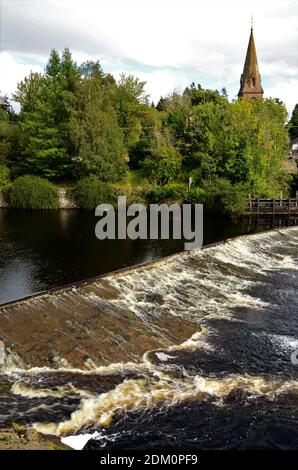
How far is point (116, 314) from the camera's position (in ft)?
53.0

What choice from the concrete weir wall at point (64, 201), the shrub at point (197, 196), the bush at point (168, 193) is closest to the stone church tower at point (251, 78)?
the bush at point (168, 193)

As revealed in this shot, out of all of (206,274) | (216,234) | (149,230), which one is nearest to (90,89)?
(149,230)

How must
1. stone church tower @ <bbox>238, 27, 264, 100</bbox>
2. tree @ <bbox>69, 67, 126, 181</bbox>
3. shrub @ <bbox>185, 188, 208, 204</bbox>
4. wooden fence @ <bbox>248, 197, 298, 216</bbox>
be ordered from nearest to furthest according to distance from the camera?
wooden fence @ <bbox>248, 197, 298, 216</bbox>
shrub @ <bbox>185, 188, 208, 204</bbox>
tree @ <bbox>69, 67, 126, 181</bbox>
stone church tower @ <bbox>238, 27, 264, 100</bbox>

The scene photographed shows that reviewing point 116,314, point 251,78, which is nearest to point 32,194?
point 116,314

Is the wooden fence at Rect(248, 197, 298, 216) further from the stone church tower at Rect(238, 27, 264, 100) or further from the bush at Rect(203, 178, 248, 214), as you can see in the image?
the stone church tower at Rect(238, 27, 264, 100)

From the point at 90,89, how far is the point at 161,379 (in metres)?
41.7

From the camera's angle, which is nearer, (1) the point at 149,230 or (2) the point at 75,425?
(2) the point at 75,425

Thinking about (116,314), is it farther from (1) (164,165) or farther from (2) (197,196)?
(1) (164,165)

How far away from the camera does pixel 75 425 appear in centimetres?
1021

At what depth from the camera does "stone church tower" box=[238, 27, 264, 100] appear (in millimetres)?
75312

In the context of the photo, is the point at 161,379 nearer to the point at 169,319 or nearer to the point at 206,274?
the point at 169,319

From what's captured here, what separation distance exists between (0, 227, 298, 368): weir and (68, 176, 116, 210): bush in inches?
980

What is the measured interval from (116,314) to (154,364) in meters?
3.36

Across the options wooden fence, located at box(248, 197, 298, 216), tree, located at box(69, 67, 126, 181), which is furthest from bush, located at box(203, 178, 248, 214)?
tree, located at box(69, 67, 126, 181)
